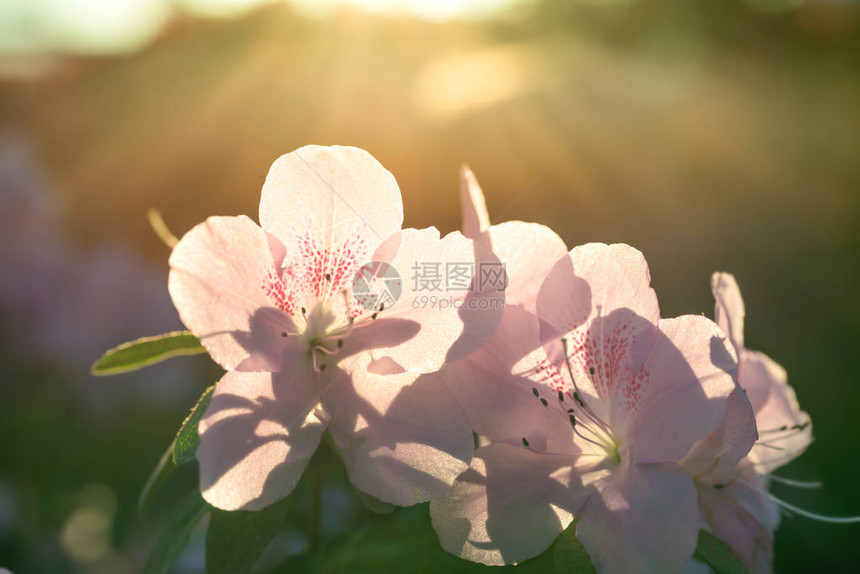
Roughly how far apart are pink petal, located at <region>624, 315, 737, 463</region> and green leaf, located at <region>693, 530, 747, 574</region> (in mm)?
126

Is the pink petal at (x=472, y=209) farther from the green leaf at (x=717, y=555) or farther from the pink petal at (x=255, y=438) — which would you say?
the green leaf at (x=717, y=555)

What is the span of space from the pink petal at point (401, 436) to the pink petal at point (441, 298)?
0.10 feet

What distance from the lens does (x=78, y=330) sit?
1902 millimetres

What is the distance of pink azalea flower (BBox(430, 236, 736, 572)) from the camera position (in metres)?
0.76

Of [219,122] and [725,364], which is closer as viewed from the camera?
[725,364]

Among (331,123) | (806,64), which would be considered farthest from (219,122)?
(806,64)

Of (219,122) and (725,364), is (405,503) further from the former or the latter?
(219,122)

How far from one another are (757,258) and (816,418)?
132 cm

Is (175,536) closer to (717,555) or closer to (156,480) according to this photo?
(156,480)

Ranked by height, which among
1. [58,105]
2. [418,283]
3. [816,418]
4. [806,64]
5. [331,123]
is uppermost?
[418,283]

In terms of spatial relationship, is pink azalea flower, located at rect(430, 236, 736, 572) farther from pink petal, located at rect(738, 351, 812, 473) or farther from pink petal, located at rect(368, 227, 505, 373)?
pink petal, located at rect(738, 351, 812, 473)

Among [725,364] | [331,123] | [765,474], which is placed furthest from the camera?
[331,123]

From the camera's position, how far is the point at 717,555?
80 cm

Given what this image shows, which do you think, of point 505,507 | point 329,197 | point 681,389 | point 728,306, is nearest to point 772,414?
point 728,306
